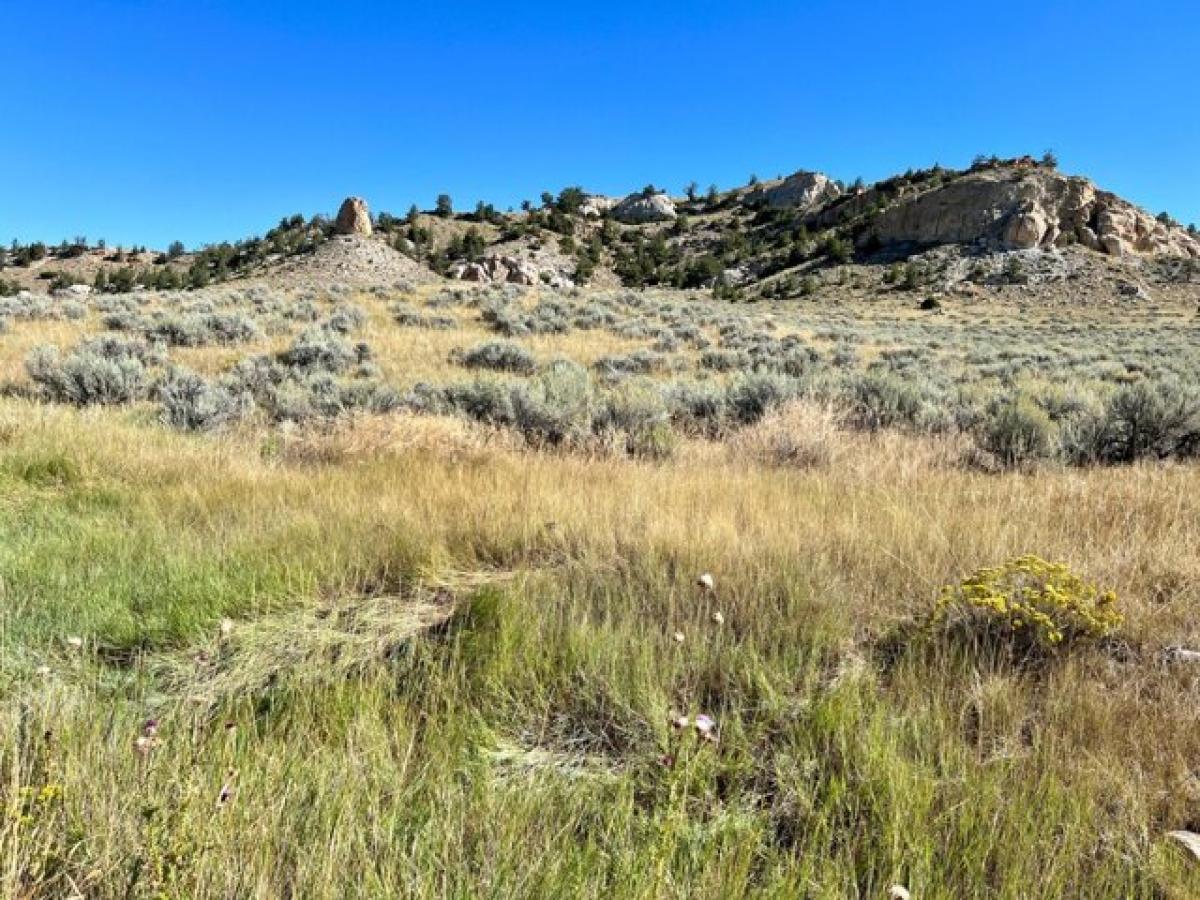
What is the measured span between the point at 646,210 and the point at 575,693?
3592 inches

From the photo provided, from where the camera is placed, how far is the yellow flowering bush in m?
2.49

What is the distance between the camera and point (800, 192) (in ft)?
285

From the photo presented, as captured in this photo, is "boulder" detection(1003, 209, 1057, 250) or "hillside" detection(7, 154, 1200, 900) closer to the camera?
"hillside" detection(7, 154, 1200, 900)

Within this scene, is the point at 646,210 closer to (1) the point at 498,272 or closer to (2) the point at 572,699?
(1) the point at 498,272

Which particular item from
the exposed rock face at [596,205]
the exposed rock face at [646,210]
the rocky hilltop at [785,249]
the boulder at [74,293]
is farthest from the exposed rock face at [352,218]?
the exposed rock face at [646,210]

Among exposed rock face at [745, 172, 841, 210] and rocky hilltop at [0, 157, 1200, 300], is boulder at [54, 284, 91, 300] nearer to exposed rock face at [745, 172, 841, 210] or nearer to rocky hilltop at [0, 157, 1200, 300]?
rocky hilltop at [0, 157, 1200, 300]

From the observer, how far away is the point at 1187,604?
276 centimetres

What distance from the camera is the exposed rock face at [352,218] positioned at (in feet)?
171

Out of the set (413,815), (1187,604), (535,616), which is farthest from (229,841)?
(1187,604)

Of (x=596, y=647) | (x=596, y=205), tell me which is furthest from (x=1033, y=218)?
(x=596, y=647)

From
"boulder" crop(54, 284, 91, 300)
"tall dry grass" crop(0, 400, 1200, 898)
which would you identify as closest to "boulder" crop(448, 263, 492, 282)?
"boulder" crop(54, 284, 91, 300)

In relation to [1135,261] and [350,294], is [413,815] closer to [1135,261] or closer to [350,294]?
Result: [350,294]

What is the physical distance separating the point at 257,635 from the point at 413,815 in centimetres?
138

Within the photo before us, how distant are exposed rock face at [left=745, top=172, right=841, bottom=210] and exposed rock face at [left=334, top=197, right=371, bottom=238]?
53.5m
